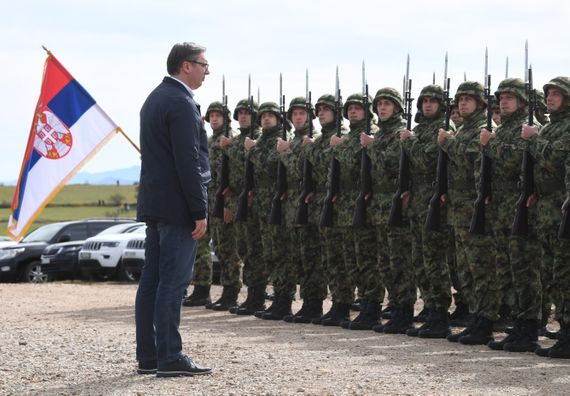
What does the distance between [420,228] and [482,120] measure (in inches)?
48.4

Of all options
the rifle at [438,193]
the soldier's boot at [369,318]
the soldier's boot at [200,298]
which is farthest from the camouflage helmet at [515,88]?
the soldier's boot at [200,298]

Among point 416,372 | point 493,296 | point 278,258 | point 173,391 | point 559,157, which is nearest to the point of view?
point 173,391

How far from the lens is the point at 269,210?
14430 millimetres

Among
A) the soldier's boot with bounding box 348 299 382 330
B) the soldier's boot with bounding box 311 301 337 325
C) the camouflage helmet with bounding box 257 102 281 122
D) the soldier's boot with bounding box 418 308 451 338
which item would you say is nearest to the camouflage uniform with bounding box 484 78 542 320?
the soldier's boot with bounding box 418 308 451 338

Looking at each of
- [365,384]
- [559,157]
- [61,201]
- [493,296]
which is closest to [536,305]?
[493,296]

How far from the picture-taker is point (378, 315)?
12492 millimetres

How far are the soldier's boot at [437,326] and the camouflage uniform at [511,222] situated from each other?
2.97 ft

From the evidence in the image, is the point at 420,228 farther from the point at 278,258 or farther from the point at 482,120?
the point at 278,258

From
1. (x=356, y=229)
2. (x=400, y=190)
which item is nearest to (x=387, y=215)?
(x=400, y=190)

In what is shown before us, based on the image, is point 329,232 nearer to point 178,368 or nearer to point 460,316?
point 460,316

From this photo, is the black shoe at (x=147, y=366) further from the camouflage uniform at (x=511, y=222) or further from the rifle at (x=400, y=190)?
the rifle at (x=400, y=190)

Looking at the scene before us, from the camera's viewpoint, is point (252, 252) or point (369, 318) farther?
point (252, 252)

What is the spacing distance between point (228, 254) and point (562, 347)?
21.7 feet

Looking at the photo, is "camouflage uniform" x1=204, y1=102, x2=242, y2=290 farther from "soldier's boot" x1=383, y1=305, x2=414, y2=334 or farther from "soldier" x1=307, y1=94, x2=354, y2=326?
"soldier's boot" x1=383, y1=305, x2=414, y2=334
